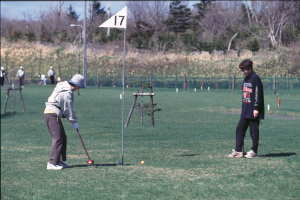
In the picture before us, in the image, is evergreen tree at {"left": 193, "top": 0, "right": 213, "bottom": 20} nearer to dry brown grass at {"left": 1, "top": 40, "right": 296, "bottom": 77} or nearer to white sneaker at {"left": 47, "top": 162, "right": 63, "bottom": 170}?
dry brown grass at {"left": 1, "top": 40, "right": 296, "bottom": 77}

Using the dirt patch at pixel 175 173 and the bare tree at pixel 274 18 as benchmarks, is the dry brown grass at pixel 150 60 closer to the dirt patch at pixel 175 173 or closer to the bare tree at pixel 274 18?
the bare tree at pixel 274 18

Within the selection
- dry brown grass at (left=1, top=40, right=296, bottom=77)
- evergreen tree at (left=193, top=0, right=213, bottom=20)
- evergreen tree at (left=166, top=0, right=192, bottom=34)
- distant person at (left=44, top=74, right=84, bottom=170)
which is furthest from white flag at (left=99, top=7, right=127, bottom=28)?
evergreen tree at (left=166, top=0, right=192, bottom=34)

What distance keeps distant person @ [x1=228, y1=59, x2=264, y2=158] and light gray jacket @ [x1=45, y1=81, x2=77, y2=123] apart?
3.66 m

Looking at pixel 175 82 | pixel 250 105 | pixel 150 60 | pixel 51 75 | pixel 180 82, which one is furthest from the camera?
pixel 150 60

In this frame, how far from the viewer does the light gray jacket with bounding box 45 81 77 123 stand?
11812 mm

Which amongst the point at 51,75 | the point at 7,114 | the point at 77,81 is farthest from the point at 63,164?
the point at 51,75

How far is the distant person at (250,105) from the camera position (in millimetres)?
13609

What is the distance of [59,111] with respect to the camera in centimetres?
1196

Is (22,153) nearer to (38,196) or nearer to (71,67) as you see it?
(38,196)

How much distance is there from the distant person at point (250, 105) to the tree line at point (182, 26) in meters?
11.0

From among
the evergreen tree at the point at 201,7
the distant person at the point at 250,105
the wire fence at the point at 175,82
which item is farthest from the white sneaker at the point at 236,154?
the evergreen tree at the point at 201,7

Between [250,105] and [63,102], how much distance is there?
3.89 metres

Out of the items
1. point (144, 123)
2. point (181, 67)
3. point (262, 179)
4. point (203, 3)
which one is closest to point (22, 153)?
point (262, 179)

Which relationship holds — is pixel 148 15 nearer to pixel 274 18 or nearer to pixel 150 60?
pixel 150 60
